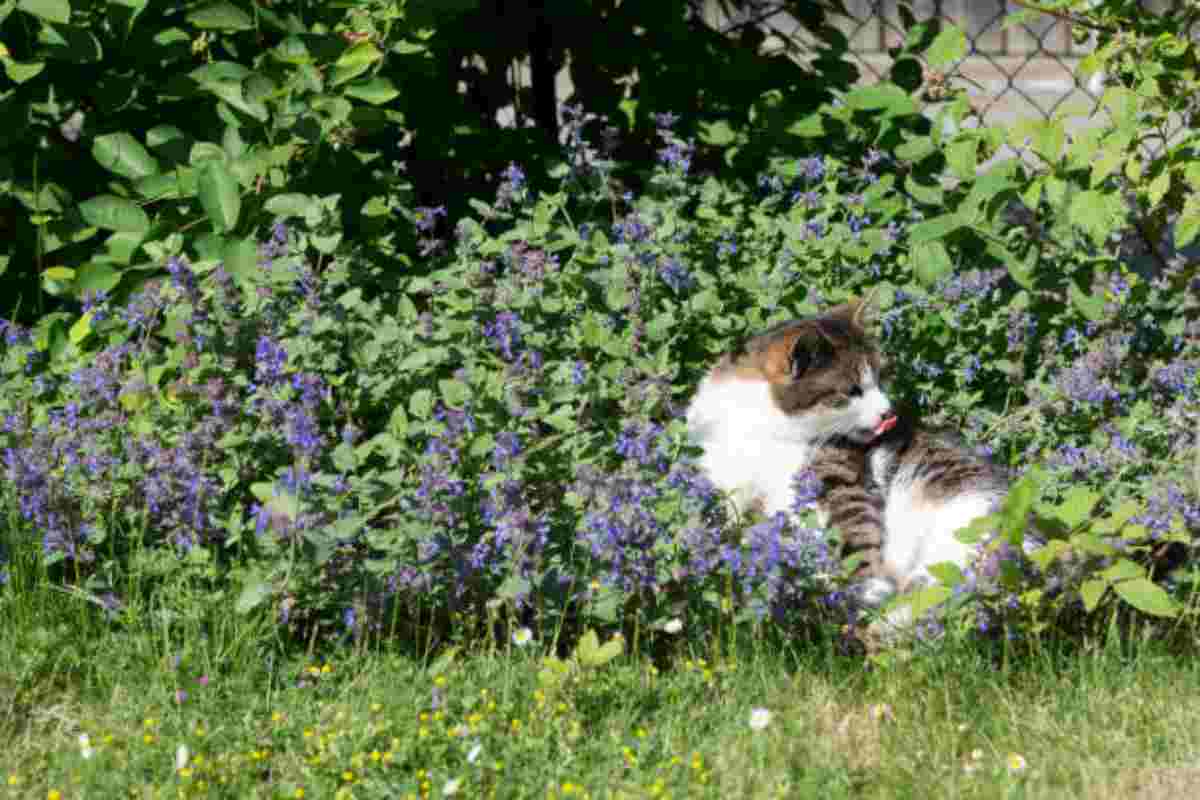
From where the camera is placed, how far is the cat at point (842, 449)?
3336 millimetres

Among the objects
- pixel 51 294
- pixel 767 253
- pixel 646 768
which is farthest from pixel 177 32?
pixel 646 768

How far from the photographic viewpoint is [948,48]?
3.93 m

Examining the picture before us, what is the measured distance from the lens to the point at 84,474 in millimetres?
3029

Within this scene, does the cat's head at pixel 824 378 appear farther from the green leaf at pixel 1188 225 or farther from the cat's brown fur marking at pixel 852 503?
the green leaf at pixel 1188 225

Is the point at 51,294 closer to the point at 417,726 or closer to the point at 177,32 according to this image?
the point at 177,32

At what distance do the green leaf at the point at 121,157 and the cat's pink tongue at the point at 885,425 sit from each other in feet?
5.42

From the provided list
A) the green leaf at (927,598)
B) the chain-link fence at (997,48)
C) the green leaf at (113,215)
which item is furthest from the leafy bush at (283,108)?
the chain-link fence at (997,48)

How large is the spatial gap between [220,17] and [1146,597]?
2150 mm

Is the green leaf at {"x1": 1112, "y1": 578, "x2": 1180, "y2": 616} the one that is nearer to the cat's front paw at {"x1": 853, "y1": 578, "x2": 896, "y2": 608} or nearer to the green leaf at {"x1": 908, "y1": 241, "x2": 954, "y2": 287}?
the cat's front paw at {"x1": 853, "y1": 578, "x2": 896, "y2": 608}

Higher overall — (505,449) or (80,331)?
(80,331)

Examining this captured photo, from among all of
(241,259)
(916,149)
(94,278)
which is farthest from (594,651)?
(916,149)

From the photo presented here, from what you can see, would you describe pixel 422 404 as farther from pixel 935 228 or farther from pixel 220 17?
pixel 935 228

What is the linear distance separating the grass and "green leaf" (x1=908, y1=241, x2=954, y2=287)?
3.33 ft

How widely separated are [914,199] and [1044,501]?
104 centimetres
